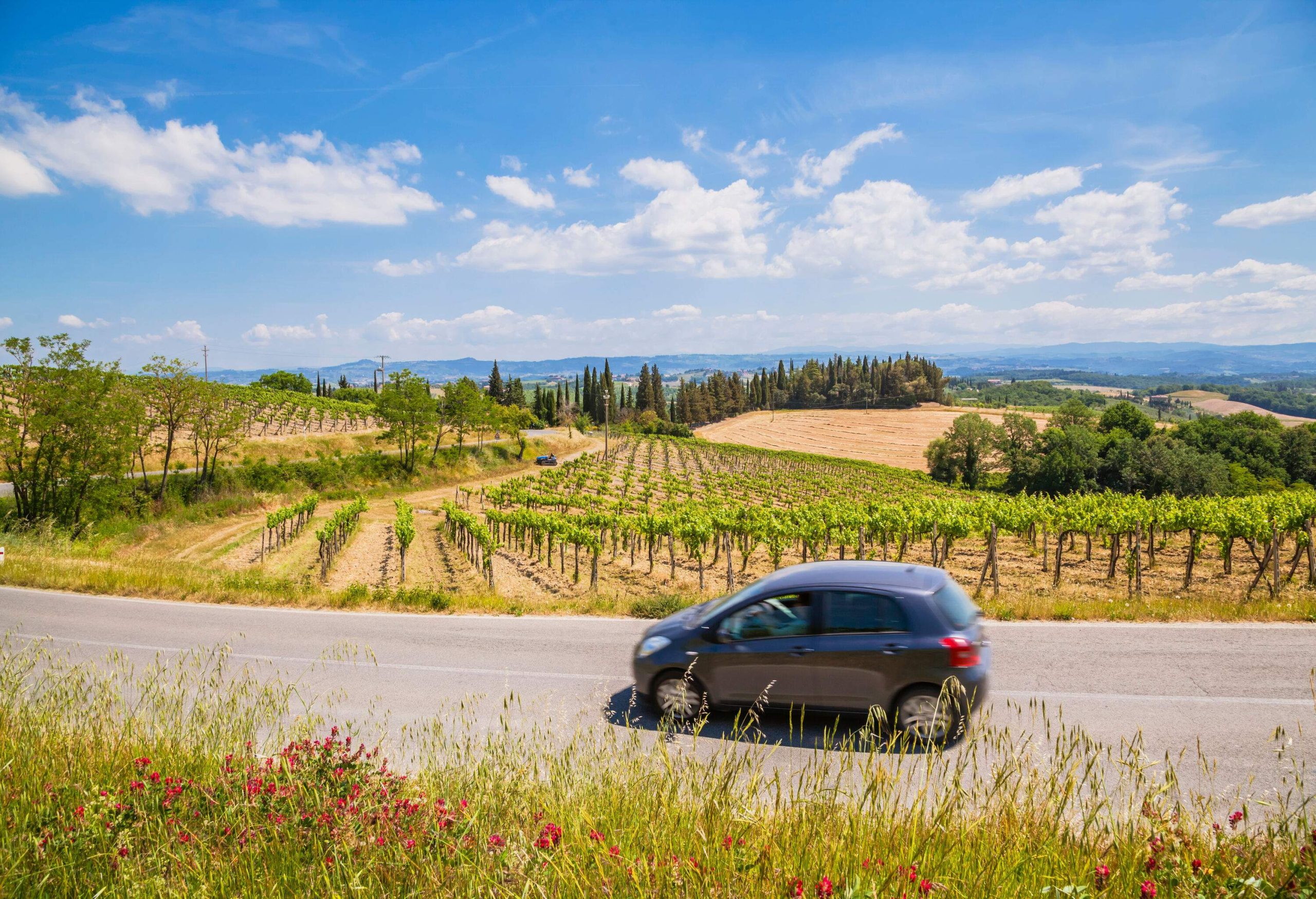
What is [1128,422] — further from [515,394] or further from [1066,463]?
[515,394]

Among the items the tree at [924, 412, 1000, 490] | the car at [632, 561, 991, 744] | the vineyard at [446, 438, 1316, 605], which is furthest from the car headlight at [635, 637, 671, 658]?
the tree at [924, 412, 1000, 490]

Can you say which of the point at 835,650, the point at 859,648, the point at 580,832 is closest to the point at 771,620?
the point at 835,650

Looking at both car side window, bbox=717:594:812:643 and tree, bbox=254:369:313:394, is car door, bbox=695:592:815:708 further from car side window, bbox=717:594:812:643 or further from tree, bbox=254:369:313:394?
tree, bbox=254:369:313:394

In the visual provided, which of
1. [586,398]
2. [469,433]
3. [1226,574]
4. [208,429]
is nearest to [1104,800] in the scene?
[1226,574]

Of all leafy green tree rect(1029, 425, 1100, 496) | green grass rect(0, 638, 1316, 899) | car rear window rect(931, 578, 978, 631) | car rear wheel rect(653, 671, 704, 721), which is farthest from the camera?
leafy green tree rect(1029, 425, 1100, 496)

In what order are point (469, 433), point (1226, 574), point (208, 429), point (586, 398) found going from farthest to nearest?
1. point (586, 398)
2. point (469, 433)
3. point (208, 429)
4. point (1226, 574)

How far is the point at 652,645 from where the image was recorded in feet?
23.5

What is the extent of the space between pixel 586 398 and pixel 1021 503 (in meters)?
99.0

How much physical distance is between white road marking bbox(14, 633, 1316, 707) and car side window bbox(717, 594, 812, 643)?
1.98 meters

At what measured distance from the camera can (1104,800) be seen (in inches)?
123

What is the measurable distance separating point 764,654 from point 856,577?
127 centimetres

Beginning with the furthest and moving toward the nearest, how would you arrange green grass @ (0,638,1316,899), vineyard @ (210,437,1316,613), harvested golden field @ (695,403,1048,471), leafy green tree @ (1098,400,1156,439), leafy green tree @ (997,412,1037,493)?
harvested golden field @ (695,403,1048,471)
leafy green tree @ (1098,400,1156,439)
leafy green tree @ (997,412,1037,493)
vineyard @ (210,437,1316,613)
green grass @ (0,638,1316,899)

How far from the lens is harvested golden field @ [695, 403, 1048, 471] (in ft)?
312

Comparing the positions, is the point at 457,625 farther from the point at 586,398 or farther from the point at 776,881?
the point at 586,398
